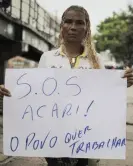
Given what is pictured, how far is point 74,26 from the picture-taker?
370 centimetres

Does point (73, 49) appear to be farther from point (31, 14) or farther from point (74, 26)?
point (31, 14)

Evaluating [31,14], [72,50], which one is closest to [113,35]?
[31,14]

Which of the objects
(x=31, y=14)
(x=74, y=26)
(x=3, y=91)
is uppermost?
(x=31, y=14)

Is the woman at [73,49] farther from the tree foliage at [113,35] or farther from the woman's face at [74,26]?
the tree foliage at [113,35]

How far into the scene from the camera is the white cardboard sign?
3703mm

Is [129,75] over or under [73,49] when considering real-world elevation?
under

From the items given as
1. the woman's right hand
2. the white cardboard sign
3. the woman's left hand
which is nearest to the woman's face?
the white cardboard sign

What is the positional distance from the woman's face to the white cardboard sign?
24cm

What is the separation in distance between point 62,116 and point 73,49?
0.50 meters

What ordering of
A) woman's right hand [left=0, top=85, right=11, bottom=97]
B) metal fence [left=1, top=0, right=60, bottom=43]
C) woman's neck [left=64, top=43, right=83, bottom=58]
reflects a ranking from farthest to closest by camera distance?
1. metal fence [left=1, top=0, right=60, bottom=43]
2. woman's neck [left=64, top=43, right=83, bottom=58]
3. woman's right hand [left=0, top=85, right=11, bottom=97]

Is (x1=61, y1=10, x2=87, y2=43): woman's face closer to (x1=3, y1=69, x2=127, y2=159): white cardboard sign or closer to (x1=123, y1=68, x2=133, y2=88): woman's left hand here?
(x1=3, y1=69, x2=127, y2=159): white cardboard sign

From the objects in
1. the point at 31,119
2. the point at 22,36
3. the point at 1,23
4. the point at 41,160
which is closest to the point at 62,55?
the point at 31,119

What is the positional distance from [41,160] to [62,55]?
2.89m

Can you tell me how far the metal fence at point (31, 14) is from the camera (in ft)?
65.0
